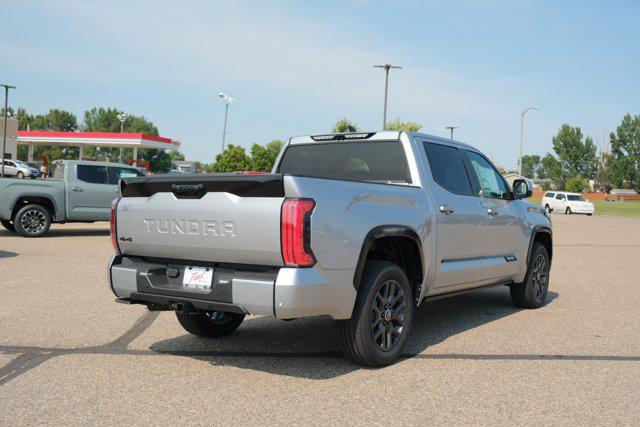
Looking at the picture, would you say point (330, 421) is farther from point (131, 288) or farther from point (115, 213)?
point (115, 213)

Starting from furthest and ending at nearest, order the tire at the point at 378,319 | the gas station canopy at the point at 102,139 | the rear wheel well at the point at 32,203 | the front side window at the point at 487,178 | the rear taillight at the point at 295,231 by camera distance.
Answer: the gas station canopy at the point at 102,139
the rear wheel well at the point at 32,203
the front side window at the point at 487,178
the tire at the point at 378,319
the rear taillight at the point at 295,231

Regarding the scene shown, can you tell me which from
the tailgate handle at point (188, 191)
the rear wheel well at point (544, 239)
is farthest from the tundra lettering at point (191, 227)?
the rear wheel well at point (544, 239)

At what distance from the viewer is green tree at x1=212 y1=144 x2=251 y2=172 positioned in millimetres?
55688

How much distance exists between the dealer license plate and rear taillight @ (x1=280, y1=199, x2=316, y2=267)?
0.66m

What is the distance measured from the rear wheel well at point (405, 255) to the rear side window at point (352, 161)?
0.63 meters

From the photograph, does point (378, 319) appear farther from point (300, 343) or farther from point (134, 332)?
point (134, 332)

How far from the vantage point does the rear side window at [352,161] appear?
5871mm

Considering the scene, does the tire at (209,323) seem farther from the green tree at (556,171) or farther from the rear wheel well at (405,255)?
the green tree at (556,171)

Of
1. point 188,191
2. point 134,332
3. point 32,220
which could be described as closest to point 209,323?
point 134,332

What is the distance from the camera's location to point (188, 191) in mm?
4621

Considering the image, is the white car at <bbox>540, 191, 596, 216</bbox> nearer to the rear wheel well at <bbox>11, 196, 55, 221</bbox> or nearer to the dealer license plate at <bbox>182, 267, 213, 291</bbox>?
the rear wheel well at <bbox>11, 196, 55, 221</bbox>

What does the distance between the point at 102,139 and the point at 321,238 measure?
6349 centimetres

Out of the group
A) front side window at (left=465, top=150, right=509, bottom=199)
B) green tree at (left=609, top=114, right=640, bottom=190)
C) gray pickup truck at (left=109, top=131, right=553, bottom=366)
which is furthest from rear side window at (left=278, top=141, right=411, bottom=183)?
green tree at (left=609, top=114, right=640, bottom=190)

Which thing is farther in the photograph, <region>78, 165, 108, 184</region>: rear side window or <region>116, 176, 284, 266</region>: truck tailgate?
<region>78, 165, 108, 184</region>: rear side window
